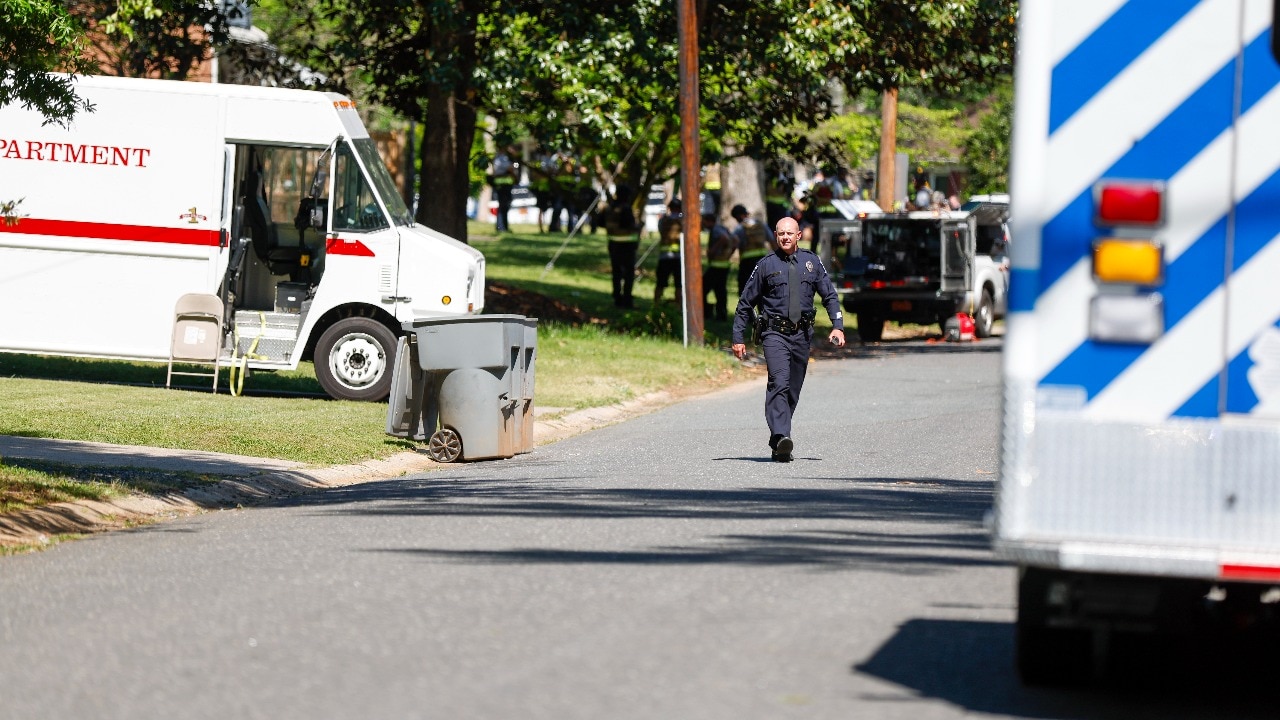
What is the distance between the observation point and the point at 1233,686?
6551 mm

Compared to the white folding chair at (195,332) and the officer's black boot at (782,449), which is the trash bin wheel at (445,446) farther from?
the white folding chair at (195,332)

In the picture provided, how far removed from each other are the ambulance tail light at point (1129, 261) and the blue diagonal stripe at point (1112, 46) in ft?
1.36

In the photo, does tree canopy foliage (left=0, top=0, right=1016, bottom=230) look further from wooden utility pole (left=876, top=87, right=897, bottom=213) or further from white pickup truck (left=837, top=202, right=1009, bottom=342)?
wooden utility pole (left=876, top=87, right=897, bottom=213)

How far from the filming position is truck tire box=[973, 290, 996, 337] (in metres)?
32.0

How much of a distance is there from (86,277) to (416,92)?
439 inches

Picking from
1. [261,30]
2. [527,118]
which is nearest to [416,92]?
[527,118]

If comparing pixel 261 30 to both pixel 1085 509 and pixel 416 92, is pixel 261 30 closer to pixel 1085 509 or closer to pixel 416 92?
pixel 416 92

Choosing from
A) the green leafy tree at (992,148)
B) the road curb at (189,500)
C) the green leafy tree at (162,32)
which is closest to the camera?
the road curb at (189,500)

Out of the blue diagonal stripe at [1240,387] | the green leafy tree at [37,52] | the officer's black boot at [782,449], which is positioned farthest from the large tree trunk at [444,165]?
the blue diagonal stripe at [1240,387]

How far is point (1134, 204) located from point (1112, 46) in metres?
0.49

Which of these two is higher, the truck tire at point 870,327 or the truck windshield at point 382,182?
the truck windshield at point 382,182

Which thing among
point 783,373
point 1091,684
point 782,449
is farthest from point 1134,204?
point 783,373

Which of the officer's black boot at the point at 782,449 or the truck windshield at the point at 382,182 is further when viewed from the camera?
the truck windshield at the point at 382,182

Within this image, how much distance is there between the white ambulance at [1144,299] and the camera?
5492 mm
